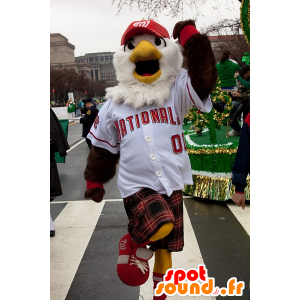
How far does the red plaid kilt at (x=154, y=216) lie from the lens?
2.30 metres

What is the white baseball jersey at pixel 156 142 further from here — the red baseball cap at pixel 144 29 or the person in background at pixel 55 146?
the person in background at pixel 55 146

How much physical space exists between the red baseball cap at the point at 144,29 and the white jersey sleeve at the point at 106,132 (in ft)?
1.59

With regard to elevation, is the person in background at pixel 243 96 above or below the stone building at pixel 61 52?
below

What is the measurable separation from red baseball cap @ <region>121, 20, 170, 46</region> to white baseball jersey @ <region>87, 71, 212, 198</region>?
12.6 inches

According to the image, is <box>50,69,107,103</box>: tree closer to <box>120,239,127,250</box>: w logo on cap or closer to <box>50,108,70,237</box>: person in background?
<box>50,108,70,237</box>: person in background

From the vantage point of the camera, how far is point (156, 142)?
2465 mm

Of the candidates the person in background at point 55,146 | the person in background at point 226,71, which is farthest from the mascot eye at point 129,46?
the person in background at point 226,71

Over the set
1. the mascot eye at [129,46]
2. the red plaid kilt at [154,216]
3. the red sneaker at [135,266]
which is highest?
the mascot eye at [129,46]

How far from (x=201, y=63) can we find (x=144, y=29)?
1.56ft

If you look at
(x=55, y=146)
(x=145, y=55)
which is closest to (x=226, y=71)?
(x=55, y=146)

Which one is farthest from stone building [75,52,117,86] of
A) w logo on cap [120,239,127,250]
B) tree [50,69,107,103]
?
tree [50,69,107,103]

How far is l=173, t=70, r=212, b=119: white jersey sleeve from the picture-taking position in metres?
2.47

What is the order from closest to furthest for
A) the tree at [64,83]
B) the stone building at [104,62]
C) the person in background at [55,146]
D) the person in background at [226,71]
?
the stone building at [104,62], the person in background at [55,146], the person in background at [226,71], the tree at [64,83]
